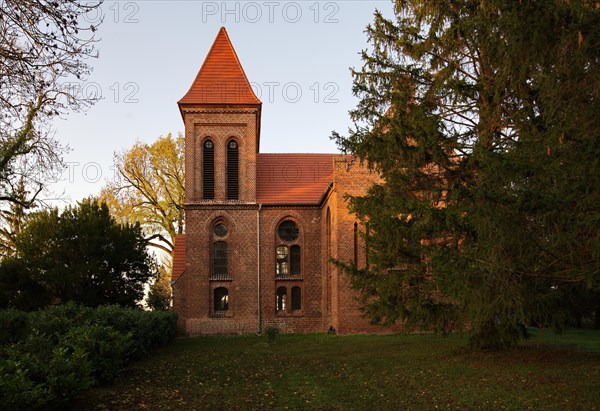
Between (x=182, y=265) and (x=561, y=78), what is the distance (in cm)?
2463

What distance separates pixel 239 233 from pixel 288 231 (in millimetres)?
2478

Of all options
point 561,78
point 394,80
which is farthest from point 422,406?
point 394,80

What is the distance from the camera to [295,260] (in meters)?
30.0

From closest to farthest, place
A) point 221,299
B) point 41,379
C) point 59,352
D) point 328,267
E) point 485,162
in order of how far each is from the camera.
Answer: point 41,379, point 59,352, point 485,162, point 328,267, point 221,299

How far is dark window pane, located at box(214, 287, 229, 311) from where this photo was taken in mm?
29172

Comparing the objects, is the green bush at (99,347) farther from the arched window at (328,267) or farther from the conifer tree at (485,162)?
the arched window at (328,267)

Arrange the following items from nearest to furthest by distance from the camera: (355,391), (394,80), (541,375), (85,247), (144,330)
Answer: (355,391) → (541,375) → (394,80) → (144,330) → (85,247)

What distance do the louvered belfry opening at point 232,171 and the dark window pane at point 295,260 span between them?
3.82 meters

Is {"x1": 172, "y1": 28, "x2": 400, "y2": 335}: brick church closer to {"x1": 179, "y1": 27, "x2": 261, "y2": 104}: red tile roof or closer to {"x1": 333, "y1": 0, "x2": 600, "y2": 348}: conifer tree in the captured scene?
{"x1": 179, "y1": 27, "x2": 261, "y2": 104}: red tile roof

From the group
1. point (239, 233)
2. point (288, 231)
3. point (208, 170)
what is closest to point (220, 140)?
point (208, 170)

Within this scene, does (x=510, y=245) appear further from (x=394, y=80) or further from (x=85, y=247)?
(x=85, y=247)

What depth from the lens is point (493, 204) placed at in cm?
854

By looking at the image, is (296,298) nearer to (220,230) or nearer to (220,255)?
(220,255)

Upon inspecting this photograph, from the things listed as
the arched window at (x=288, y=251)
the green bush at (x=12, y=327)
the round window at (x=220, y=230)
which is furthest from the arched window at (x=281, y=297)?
the green bush at (x=12, y=327)
